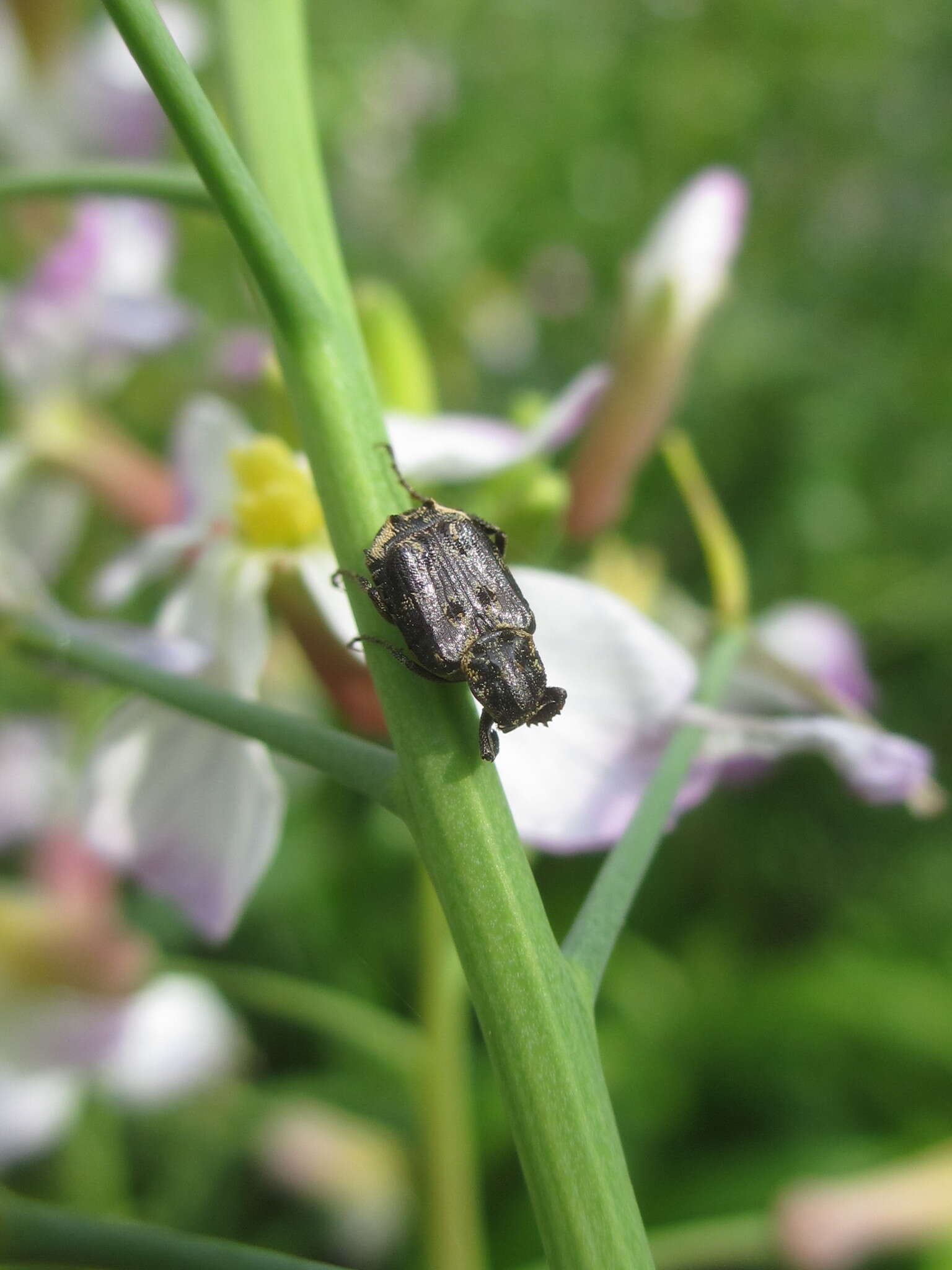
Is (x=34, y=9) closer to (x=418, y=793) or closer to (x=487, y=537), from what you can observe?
(x=487, y=537)

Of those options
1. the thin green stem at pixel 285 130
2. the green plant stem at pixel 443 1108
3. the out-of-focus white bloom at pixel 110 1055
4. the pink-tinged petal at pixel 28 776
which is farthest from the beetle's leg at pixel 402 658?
the pink-tinged petal at pixel 28 776

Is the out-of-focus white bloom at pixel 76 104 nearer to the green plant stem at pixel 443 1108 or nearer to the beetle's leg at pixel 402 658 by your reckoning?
the green plant stem at pixel 443 1108

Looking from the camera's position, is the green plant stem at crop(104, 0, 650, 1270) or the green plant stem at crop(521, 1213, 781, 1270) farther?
the green plant stem at crop(521, 1213, 781, 1270)

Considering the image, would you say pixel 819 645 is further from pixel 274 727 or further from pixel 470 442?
pixel 274 727

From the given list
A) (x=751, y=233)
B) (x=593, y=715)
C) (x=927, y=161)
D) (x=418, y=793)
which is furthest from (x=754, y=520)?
(x=418, y=793)

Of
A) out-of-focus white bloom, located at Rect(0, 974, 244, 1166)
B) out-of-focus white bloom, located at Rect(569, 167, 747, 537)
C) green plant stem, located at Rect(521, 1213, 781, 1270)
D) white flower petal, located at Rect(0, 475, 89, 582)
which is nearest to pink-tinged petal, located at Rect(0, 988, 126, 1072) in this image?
out-of-focus white bloom, located at Rect(0, 974, 244, 1166)

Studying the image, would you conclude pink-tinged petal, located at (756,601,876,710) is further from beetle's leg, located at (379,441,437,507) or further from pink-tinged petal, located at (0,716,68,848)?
pink-tinged petal, located at (0,716,68,848)
